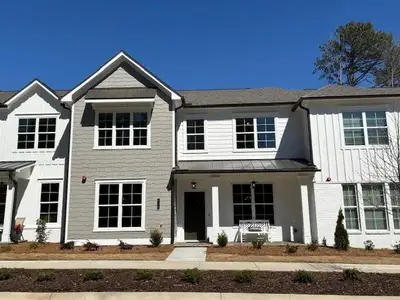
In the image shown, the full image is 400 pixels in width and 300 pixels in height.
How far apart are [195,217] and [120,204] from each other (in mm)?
3712

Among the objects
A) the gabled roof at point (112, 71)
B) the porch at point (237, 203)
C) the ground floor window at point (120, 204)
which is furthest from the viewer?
the gabled roof at point (112, 71)

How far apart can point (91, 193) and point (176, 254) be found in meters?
5.40

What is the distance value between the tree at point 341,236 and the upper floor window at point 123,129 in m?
9.19

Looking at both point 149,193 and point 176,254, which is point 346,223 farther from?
point 149,193

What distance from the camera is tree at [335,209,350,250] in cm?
1442

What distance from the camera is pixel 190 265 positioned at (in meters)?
11.0

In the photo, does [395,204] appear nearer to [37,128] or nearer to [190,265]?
[190,265]

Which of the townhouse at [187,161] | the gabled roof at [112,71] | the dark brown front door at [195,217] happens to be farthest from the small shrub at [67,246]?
the gabled roof at [112,71]

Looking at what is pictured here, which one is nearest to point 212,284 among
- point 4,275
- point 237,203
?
point 4,275

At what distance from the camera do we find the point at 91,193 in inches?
641

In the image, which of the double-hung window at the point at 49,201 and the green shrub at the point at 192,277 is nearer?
the green shrub at the point at 192,277

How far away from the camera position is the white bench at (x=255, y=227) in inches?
647

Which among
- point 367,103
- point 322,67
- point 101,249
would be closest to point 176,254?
point 101,249

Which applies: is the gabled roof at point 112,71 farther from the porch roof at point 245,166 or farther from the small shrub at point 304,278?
the small shrub at point 304,278
